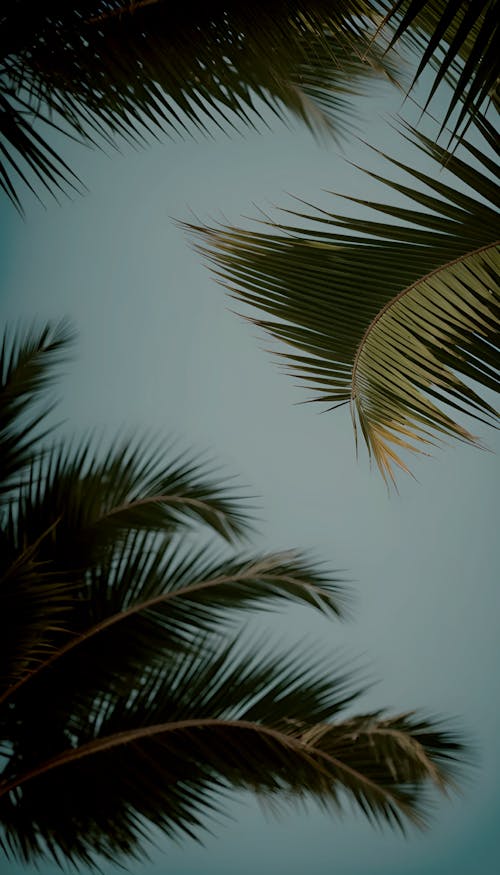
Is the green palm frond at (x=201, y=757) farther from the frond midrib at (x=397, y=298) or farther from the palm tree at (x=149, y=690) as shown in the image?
the frond midrib at (x=397, y=298)

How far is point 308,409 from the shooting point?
1262cm

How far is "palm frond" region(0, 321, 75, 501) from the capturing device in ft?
13.9

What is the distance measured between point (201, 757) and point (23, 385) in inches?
94.2

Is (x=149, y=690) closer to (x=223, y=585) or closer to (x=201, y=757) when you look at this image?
(x=201, y=757)

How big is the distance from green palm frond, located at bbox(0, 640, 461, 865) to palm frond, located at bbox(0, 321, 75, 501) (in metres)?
1.34

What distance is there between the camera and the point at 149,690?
3.93 meters

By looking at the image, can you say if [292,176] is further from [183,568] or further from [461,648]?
[183,568]

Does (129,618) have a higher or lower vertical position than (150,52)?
lower

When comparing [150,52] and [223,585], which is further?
[223,585]

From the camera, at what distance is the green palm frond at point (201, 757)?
12.1 feet

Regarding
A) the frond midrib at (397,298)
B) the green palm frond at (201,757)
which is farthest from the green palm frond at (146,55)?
the green palm frond at (201,757)

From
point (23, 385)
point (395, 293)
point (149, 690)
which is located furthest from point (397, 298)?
point (23, 385)

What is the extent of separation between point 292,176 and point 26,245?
534 centimetres

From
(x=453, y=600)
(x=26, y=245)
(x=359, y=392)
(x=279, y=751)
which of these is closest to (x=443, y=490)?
(x=453, y=600)
